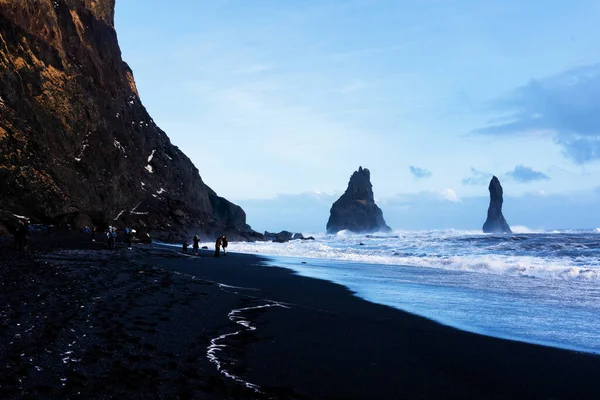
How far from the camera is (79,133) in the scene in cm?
6962

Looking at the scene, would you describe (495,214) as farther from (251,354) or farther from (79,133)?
(251,354)

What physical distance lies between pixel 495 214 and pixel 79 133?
159 m

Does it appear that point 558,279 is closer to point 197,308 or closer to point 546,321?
point 546,321

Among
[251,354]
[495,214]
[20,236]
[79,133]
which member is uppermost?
[495,214]

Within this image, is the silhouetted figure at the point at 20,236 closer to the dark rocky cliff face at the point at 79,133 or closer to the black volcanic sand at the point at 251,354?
the black volcanic sand at the point at 251,354

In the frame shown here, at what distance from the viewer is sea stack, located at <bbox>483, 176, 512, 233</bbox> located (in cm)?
18038

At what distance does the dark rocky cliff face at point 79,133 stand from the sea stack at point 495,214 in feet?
407

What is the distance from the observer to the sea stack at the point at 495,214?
7101 inches

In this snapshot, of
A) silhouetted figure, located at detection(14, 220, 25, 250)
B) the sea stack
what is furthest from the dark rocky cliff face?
the sea stack

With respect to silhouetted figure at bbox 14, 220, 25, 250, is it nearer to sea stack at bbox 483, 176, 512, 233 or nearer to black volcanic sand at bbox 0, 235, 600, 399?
black volcanic sand at bbox 0, 235, 600, 399

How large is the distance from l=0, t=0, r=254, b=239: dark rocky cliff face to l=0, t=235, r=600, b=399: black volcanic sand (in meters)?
47.3

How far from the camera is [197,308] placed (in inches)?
463

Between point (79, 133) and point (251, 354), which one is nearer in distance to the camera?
point (251, 354)

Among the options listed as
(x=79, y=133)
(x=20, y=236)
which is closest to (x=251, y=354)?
(x=20, y=236)
